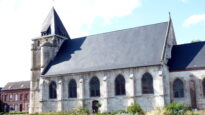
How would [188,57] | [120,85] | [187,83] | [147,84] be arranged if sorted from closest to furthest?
1. [187,83]
2. [147,84]
3. [188,57]
4. [120,85]

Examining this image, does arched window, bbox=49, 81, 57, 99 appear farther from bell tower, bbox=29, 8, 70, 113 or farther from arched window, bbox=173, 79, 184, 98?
arched window, bbox=173, 79, 184, 98

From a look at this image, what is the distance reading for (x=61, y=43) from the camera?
42031 millimetres

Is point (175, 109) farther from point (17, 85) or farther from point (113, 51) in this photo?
point (17, 85)

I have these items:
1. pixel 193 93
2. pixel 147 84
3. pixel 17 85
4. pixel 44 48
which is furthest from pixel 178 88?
pixel 17 85

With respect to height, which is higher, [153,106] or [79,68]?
[79,68]

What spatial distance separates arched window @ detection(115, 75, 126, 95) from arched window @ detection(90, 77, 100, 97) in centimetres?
262

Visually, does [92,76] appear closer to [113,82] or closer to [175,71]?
[113,82]

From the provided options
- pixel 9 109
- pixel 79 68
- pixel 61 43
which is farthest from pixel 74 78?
pixel 9 109

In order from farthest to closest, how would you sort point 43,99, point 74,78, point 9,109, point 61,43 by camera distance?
point 9,109 < point 61,43 < point 43,99 < point 74,78

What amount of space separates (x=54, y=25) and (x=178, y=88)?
2171 centimetres

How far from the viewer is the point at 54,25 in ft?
138

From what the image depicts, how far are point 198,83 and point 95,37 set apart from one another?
16.6 m

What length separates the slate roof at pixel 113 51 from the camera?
32125mm

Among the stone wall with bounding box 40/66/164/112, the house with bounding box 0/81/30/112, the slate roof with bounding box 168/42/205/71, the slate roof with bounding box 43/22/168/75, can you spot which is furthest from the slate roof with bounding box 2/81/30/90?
the slate roof with bounding box 168/42/205/71
